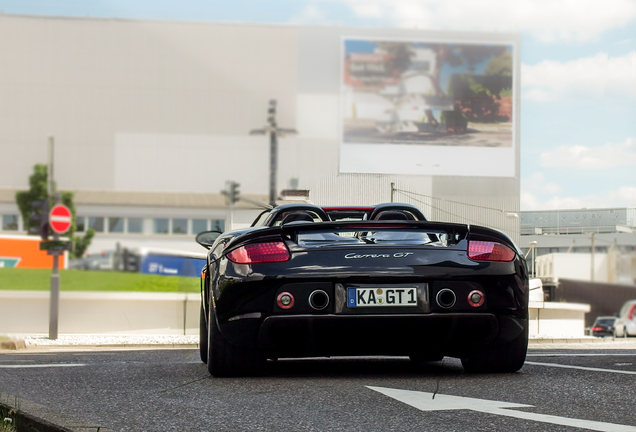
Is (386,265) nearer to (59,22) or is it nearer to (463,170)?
(463,170)

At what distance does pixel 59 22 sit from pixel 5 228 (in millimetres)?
24917

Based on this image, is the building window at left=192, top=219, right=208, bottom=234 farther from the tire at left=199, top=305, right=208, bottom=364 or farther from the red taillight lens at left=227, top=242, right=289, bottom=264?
the red taillight lens at left=227, top=242, right=289, bottom=264

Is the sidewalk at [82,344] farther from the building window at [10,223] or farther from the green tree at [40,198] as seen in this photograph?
the building window at [10,223]

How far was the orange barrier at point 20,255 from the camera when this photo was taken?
137ft

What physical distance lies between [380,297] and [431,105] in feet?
272

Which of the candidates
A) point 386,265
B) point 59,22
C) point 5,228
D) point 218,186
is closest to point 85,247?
point 5,228

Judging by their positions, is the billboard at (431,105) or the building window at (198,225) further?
the billboard at (431,105)

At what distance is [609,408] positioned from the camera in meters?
3.72

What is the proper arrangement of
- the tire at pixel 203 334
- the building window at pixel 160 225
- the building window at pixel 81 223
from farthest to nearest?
the building window at pixel 160 225
the building window at pixel 81 223
the tire at pixel 203 334

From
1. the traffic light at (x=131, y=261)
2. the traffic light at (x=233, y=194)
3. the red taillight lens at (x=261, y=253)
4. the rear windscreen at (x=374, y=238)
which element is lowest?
the traffic light at (x=131, y=261)

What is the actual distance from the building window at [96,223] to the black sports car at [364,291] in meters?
68.7

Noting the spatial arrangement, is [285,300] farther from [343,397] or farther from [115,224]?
[115,224]

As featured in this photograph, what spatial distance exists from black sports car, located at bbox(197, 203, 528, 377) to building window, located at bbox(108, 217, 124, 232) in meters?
69.3

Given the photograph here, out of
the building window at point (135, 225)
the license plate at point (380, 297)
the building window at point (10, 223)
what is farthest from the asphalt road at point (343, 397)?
the building window at point (135, 225)
